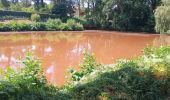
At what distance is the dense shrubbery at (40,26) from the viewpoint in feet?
99.8

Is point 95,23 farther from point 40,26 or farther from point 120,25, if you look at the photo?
point 40,26

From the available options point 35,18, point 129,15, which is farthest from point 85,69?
point 35,18

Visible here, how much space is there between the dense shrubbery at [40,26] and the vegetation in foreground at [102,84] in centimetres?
2539

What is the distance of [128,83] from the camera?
17.4 ft

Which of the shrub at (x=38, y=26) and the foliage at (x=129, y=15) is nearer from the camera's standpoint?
the shrub at (x=38, y=26)

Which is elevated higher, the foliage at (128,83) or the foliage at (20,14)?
the foliage at (20,14)

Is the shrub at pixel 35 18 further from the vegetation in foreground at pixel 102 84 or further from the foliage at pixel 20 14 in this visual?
the vegetation in foreground at pixel 102 84

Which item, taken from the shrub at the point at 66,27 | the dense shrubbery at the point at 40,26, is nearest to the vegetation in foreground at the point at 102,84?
the dense shrubbery at the point at 40,26

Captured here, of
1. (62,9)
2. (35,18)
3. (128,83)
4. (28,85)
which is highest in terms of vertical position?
(62,9)

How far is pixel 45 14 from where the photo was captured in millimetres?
39531

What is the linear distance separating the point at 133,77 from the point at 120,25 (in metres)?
30.2

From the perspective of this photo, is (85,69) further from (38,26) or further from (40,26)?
(40,26)

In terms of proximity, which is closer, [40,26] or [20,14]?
[40,26]

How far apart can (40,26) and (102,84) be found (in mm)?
27703
